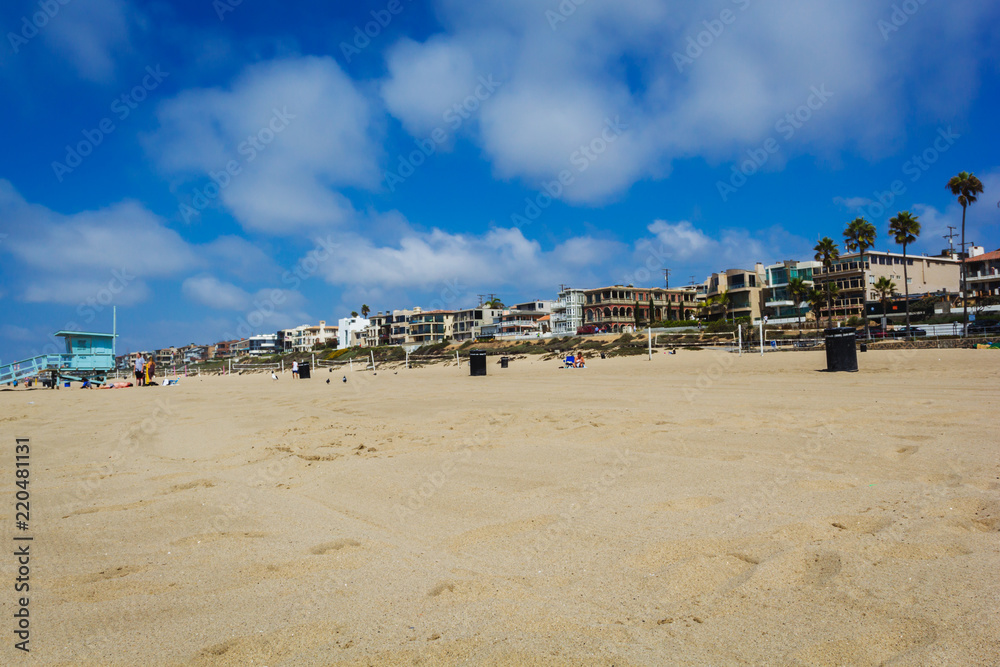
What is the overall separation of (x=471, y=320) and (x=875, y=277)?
66.4 m

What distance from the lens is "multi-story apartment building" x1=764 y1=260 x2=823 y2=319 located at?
76.9m

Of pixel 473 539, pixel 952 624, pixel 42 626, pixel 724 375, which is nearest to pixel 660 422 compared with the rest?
pixel 473 539

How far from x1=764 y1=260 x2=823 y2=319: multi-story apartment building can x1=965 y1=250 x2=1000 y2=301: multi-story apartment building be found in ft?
57.9

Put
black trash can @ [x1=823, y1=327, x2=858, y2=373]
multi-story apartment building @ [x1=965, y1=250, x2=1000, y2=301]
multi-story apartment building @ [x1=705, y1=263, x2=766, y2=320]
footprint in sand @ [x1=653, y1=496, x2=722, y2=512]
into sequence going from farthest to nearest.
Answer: multi-story apartment building @ [x1=705, y1=263, x2=766, y2=320] → multi-story apartment building @ [x1=965, y1=250, x2=1000, y2=301] → black trash can @ [x1=823, y1=327, x2=858, y2=373] → footprint in sand @ [x1=653, y1=496, x2=722, y2=512]

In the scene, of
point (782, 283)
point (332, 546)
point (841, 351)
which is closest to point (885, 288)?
point (782, 283)

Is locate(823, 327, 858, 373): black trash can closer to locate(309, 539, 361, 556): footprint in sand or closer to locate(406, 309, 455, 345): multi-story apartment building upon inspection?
locate(309, 539, 361, 556): footprint in sand

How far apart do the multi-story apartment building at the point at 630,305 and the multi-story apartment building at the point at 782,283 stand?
13.4 m

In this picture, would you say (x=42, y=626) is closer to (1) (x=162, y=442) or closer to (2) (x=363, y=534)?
(2) (x=363, y=534)

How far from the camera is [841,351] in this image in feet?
51.9

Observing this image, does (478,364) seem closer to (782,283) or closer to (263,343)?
(782,283)

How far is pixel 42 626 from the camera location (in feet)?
8.70

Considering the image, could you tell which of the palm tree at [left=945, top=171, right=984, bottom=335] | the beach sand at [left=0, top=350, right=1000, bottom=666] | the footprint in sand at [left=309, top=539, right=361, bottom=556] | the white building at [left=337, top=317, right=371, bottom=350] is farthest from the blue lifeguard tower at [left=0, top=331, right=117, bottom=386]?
the white building at [left=337, top=317, right=371, bottom=350]

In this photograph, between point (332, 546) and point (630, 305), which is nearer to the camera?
point (332, 546)

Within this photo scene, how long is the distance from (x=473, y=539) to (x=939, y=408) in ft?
26.2
